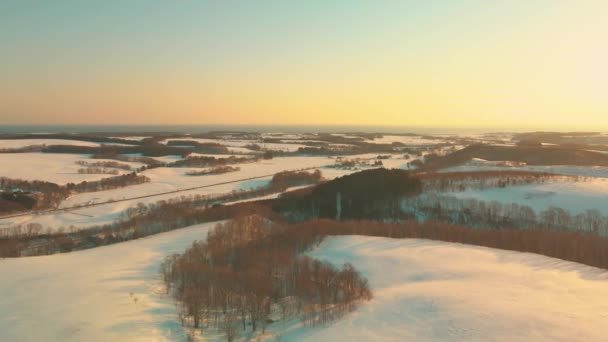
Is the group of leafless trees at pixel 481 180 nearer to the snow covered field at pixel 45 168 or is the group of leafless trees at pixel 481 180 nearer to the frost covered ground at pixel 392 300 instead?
the frost covered ground at pixel 392 300

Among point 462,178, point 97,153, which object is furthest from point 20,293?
point 97,153

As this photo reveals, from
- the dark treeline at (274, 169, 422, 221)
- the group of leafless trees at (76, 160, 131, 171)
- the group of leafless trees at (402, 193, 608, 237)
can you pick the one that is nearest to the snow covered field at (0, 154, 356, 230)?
the group of leafless trees at (76, 160, 131, 171)

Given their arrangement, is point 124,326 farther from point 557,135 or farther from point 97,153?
point 557,135

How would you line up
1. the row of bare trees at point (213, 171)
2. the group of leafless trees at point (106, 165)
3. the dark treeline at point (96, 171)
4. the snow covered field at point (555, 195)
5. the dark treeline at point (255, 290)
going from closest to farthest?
the dark treeline at point (255, 290)
the snow covered field at point (555, 195)
the dark treeline at point (96, 171)
the row of bare trees at point (213, 171)
the group of leafless trees at point (106, 165)

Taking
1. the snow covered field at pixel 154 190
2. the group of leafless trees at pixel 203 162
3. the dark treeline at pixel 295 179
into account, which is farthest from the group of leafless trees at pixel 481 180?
the group of leafless trees at pixel 203 162

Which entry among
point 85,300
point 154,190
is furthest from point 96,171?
point 85,300

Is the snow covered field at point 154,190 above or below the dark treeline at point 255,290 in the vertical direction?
below
